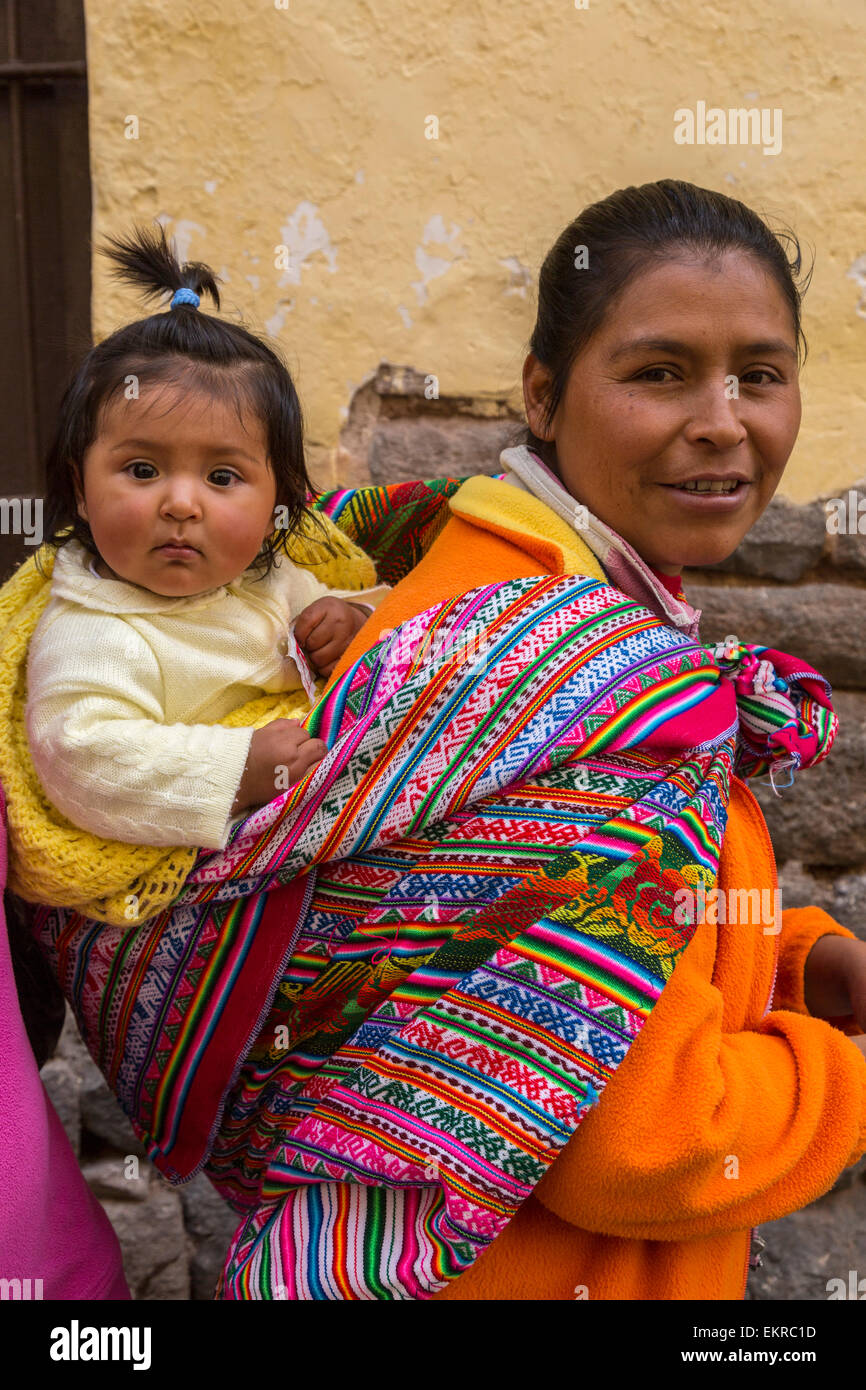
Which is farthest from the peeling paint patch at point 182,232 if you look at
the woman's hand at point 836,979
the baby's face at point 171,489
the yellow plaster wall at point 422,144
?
the woman's hand at point 836,979

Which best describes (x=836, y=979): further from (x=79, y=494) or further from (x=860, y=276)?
(x=860, y=276)

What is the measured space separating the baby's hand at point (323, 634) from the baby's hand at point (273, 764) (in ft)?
0.83

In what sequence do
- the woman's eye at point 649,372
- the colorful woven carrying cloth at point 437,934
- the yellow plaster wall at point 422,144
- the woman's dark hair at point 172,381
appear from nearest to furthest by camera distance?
1. the colorful woven carrying cloth at point 437,934
2. the woman's dark hair at point 172,381
3. the woman's eye at point 649,372
4. the yellow plaster wall at point 422,144

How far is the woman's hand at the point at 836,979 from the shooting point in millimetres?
1551

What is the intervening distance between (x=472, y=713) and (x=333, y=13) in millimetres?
1464

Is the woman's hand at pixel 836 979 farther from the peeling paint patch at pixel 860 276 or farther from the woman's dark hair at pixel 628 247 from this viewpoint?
the peeling paint patch at pixel 860 276

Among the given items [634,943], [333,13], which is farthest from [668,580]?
[333,13]

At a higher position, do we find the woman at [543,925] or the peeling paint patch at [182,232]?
the peeling paint patch at [182,232]

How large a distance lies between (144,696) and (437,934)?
42cm

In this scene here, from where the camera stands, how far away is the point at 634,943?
1146 millimetres

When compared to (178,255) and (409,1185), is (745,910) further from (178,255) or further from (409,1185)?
(178,255)

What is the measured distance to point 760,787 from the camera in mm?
2225
